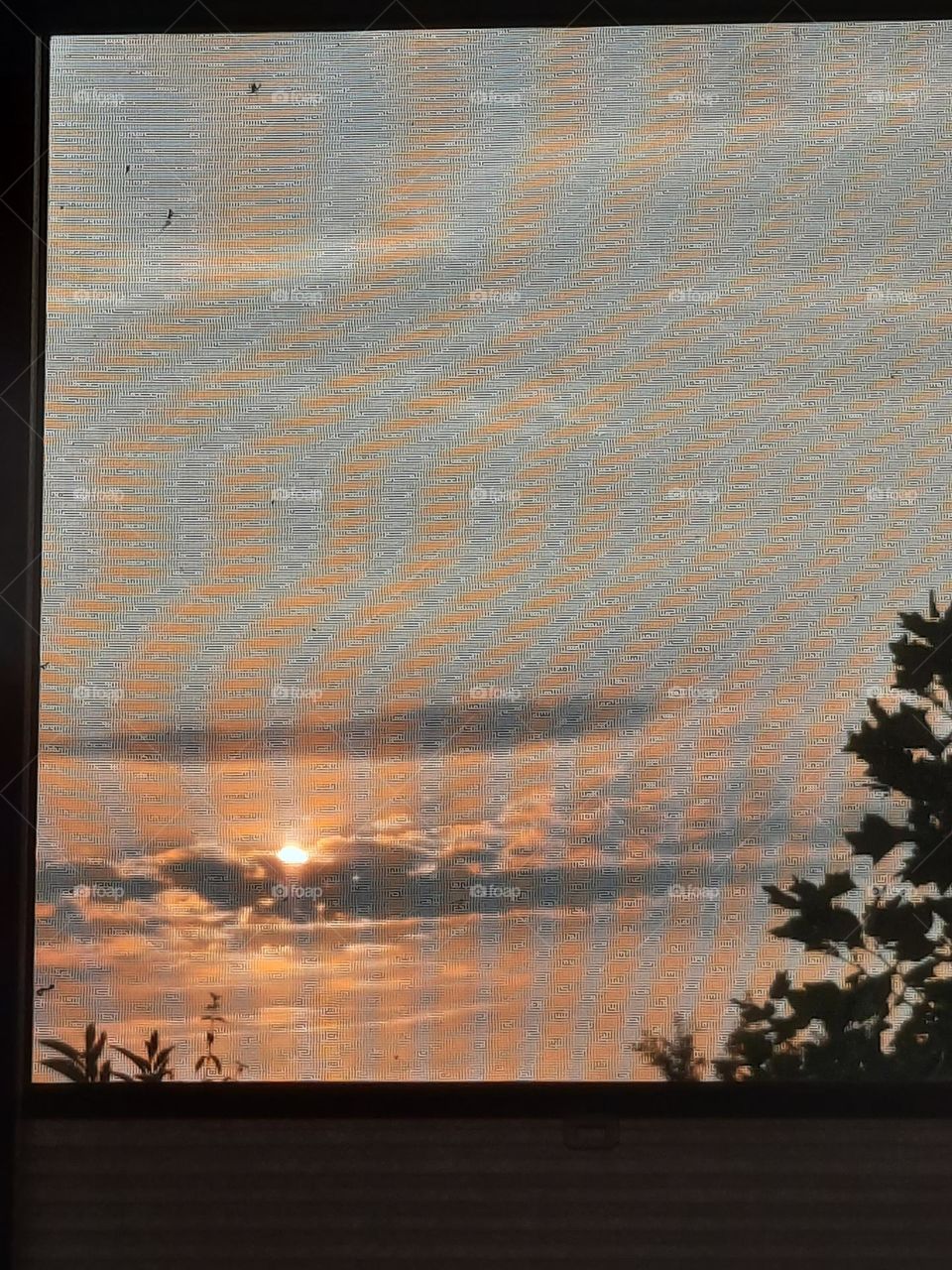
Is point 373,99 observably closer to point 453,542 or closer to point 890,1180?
point 453,542

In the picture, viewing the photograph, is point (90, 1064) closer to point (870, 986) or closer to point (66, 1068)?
point (66, 1068)

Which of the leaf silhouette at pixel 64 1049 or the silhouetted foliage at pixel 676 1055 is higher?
the leaf silhouette at pixel 64 1049

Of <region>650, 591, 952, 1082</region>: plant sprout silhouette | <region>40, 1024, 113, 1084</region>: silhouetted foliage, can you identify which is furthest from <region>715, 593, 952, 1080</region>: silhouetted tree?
<region>40, 1024, 113, 1084</region>: silhouetted foliage

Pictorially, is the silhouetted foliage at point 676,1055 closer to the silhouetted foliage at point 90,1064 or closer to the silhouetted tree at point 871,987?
the silhouetted tree at point 871,987

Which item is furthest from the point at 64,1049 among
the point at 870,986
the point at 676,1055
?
the point at 870,986

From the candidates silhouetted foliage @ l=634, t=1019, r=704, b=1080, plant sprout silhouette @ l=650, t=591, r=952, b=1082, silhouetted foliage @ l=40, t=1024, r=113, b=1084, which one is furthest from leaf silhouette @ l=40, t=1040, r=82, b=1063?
plant sprout silhouette @ l=650, t=591, r=952, b=1082

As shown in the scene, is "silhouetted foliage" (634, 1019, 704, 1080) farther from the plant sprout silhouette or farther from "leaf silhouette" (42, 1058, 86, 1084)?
"leaf silhouette" (42, 1058, 86, 1084)

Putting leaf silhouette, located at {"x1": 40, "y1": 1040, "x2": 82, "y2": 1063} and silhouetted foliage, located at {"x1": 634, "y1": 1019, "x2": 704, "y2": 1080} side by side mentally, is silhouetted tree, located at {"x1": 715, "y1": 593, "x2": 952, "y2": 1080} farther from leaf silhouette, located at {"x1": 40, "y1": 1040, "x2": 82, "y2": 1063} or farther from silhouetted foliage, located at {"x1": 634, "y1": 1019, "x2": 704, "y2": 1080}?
leaf silhouette, located at {"x1": 40, "y1": 1040, "x2": 82, "y2": 1063}

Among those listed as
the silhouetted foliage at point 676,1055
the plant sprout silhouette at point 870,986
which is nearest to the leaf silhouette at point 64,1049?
the silhouetted foliage at point 676,1055

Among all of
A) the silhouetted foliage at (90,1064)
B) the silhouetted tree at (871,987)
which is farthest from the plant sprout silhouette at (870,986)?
the silhouetted foliage at (90,1064)

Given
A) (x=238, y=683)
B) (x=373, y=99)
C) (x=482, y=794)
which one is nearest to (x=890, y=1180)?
(x=482, y=794)

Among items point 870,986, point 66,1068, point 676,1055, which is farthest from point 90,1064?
point 870,986

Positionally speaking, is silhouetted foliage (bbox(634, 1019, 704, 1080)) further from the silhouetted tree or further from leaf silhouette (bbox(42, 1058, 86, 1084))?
leaf silhouette (bbox(42, 1058, 86, 1084))

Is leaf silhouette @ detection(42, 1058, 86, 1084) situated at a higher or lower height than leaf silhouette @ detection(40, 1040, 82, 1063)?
lower
